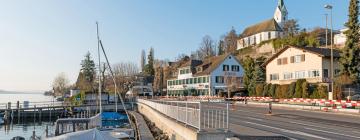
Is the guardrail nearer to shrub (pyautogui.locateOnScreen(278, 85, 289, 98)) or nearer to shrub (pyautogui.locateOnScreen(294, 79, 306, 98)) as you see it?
shrub (pyautogui.locateOnScreen(278, 85, 289, 98))

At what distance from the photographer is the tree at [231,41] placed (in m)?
143

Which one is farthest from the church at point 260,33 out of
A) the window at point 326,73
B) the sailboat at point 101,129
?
the sailboat at point 101,129

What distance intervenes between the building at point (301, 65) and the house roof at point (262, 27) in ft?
169

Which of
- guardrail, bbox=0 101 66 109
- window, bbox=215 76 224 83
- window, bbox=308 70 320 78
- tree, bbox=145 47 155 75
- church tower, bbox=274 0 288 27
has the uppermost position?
church tower, bbox=274 0 288 27

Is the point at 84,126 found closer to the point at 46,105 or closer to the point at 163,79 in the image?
the point at 46,105

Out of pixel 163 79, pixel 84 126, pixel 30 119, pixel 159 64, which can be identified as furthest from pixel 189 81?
pixel 84 126

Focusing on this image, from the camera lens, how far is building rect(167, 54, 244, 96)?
9181 centimetres

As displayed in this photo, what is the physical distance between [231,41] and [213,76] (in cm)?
5576

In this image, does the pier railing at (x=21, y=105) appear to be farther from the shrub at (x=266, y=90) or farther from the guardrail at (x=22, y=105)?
the shrub at (x=266, y=90)

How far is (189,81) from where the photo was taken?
104 m

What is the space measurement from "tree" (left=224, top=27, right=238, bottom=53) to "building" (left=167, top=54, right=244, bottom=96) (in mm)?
39187

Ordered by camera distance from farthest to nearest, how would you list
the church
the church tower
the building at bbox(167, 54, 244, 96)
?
the church tower
the church
the building at bbox(167, 54, 244, 96)

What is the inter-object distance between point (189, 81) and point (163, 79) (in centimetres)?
3603

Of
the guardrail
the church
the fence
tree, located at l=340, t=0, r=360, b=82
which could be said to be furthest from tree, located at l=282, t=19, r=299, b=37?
the fence
